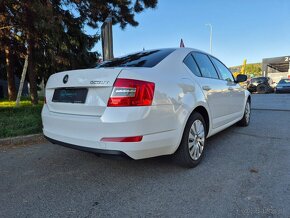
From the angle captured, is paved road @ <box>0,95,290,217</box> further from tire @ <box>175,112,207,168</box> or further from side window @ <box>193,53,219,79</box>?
side window @ <box>193,53,219,79</box>

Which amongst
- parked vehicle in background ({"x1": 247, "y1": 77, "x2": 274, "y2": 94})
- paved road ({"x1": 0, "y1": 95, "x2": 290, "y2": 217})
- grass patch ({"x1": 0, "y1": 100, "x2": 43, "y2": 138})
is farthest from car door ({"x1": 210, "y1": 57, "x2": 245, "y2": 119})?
parked vehicle in background ({"x1": 247, "y1": 77, "x2": 274, "y2": 94})

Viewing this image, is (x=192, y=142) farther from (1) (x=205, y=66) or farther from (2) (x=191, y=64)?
(1) (x=205, y=66)

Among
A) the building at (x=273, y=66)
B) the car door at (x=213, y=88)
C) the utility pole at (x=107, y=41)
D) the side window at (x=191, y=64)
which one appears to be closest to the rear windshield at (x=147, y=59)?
the side window at (x=191, y=64)

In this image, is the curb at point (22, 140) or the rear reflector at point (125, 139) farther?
the curb at point (22, 140)

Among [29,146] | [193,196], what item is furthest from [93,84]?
[29,146]

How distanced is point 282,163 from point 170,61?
80.6 inches

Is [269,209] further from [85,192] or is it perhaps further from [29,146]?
[29,146]

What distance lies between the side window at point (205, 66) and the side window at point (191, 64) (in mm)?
149

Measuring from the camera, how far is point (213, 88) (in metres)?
3.93

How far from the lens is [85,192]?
9.07ft

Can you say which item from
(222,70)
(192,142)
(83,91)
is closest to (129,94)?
(83,91)

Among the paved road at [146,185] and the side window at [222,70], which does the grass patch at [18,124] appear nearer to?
the paved road at [146,185]

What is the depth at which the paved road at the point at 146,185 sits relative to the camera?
2.40m

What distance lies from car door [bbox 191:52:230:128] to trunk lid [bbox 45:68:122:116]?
1378 mm
